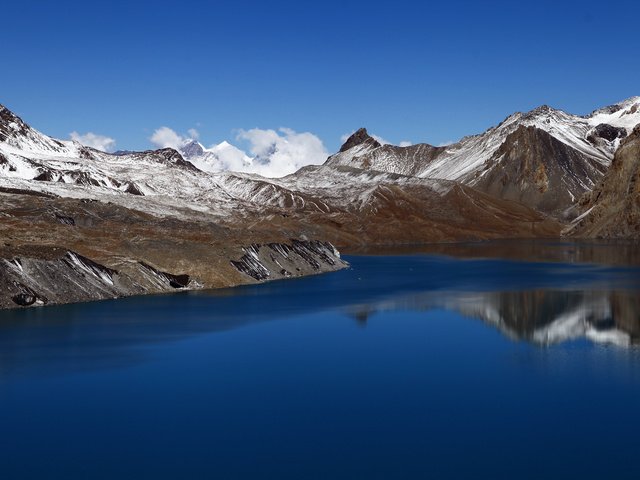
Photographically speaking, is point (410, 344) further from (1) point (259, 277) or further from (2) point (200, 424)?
(1) point (259, 277)

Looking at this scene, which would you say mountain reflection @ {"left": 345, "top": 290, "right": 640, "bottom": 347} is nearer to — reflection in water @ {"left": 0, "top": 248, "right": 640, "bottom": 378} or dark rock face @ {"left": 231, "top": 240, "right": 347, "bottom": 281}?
reflection in water @ {"left": 0, "top": 248, "right": 640, "bottom": 378}

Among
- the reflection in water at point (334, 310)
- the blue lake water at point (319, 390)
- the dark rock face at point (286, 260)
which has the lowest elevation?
the blue lake water at point (319, 390)

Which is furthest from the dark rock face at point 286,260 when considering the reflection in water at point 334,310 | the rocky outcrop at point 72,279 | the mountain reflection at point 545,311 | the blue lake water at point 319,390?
the mountain reflection at point 545,311

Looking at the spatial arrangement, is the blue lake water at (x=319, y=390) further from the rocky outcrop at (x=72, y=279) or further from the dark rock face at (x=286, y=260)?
the dark rock face at (x=286, y=260)

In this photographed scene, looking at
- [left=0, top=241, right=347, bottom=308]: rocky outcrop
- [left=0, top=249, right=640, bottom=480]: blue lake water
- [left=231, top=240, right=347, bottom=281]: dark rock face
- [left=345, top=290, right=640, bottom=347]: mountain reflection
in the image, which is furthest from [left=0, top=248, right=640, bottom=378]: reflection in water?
[left=231, top=240, right=347, bottom=281]: dark rock face

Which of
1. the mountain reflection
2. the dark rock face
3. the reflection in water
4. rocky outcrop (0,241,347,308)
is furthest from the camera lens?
the dark rock face

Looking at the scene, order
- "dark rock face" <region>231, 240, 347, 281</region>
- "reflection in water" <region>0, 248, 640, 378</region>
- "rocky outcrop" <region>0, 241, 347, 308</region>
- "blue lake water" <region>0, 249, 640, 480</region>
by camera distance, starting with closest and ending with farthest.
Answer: "blue lake water" <region>0, 249, 640, 480</region>
"reflection in water" <region>0, 248, 640, 378</region>
"rocky outcrop" <region>0, 241, 347, 308</region>
"dark rock face" <region>231, 240, 347, 281</region>
